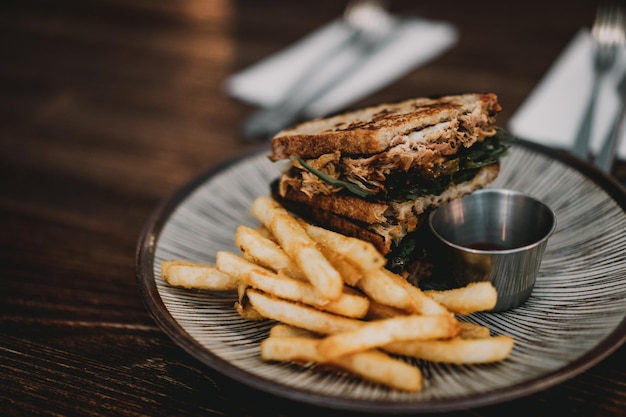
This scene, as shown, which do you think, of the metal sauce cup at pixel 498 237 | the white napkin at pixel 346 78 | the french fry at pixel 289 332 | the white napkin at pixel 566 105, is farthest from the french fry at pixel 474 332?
the white napkin at pixel 346 78

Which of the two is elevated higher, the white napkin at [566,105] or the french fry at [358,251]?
the white napkin at [566,105]

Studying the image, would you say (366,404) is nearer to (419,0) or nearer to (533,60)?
(533,60)

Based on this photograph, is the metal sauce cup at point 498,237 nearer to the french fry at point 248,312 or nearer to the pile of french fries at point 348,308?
the pile of french fries at point 348,308

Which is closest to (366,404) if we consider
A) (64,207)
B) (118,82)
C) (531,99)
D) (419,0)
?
(64,207)

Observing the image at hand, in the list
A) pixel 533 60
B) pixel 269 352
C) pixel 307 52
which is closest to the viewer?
pixel 269 352

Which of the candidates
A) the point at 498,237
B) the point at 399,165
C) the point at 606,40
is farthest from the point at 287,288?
the point at 606,40

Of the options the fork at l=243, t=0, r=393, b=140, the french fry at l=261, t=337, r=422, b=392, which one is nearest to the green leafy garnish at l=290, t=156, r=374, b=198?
the french fry at l=261, t=337, r=422, b=392
